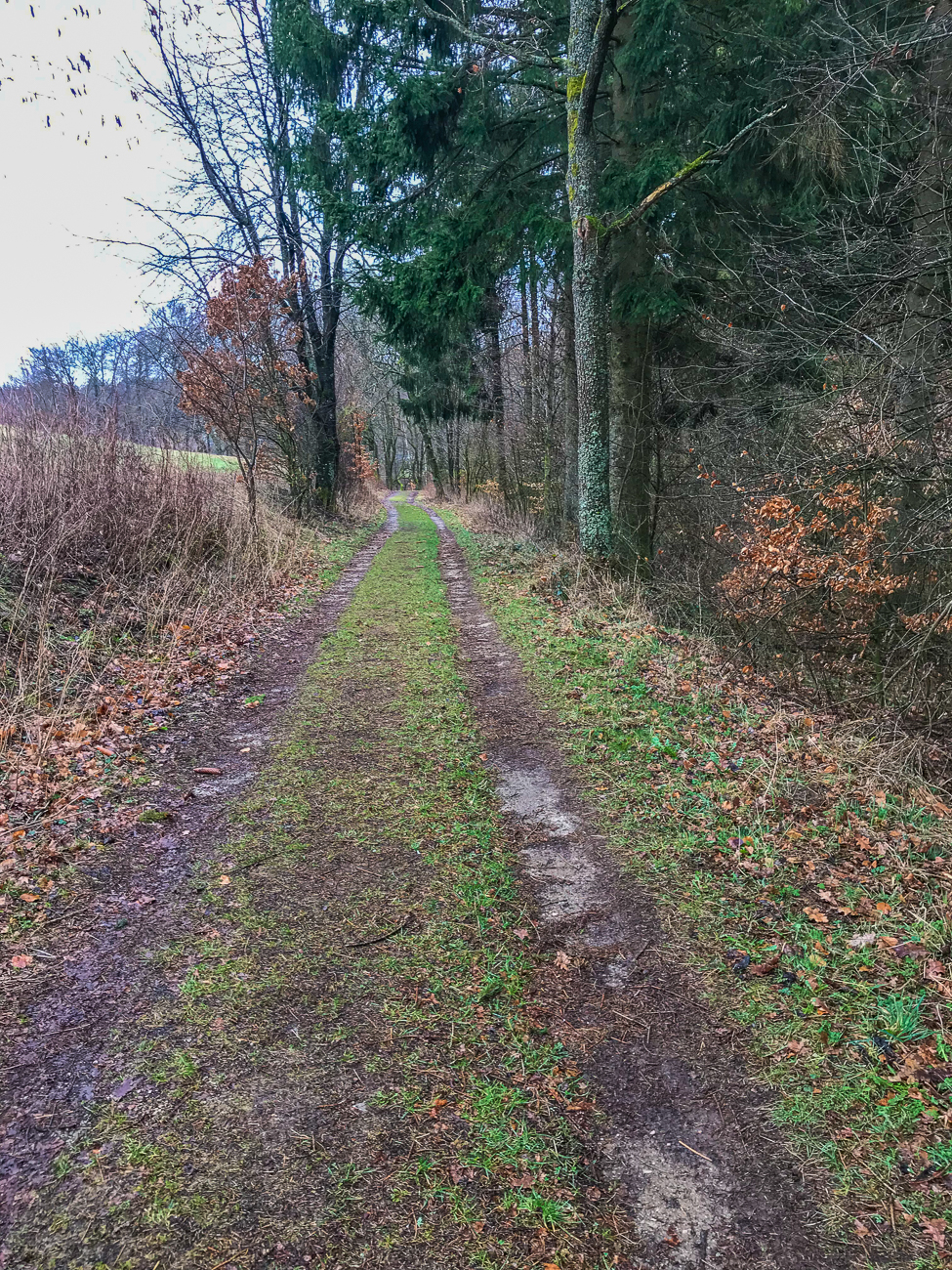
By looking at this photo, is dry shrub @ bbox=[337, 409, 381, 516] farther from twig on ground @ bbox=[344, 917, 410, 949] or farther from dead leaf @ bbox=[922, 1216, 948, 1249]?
dead leaf @ bbox=[922, 1216, 948, 1249]

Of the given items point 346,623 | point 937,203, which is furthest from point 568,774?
point 937,203

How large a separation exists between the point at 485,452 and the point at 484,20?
1456cm

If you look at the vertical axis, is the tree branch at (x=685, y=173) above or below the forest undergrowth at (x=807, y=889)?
above

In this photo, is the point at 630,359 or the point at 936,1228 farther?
the point at 630,359

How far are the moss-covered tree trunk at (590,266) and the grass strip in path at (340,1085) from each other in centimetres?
618

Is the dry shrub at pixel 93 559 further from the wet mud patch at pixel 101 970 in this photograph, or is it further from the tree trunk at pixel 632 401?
the tree trunk at pixel 632 401

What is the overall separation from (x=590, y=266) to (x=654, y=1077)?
885 cm

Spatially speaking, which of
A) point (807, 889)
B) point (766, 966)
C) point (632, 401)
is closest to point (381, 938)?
point (766, 966)

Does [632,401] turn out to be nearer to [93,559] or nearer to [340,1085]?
→ [93,559]

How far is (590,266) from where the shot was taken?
875cm

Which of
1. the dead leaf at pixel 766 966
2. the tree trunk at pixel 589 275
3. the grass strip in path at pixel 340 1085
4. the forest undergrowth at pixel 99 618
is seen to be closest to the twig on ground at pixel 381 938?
the grass strip in path at pixel 340 1085

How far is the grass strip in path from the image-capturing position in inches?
76.5

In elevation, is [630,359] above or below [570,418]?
above

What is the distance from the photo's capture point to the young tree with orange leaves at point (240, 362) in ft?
38.2
